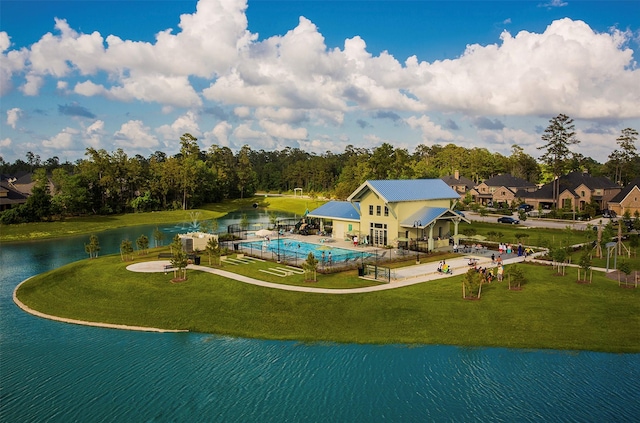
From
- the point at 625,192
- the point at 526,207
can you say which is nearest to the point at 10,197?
the point at 526,207

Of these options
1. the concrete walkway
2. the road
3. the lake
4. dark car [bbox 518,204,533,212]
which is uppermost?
dark car [bbox 518,204,533,212]

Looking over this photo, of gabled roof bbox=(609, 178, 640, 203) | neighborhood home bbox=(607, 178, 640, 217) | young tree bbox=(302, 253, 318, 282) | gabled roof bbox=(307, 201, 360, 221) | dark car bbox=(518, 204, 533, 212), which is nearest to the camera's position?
young tree bbox=(302, 253, 318, 282)

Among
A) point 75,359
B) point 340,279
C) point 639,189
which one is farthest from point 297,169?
point 75,359

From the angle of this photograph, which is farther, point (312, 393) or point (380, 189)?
point (380, 189)

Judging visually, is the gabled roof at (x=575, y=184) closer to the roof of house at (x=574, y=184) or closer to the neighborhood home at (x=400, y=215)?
the roof of house at (x=574, y=184)

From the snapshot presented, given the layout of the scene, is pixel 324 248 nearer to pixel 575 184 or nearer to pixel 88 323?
pixel 88 323

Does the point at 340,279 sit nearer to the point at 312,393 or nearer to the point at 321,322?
the point at 321,322

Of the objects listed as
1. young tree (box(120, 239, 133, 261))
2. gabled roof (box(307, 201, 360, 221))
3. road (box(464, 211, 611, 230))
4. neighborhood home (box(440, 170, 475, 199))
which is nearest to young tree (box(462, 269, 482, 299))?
gabled roof (box(307, 201, 360, 221))

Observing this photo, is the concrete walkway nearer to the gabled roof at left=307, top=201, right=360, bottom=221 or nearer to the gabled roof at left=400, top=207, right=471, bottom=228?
the gabled roof at left=400, top=207, right=471, bottom=228
